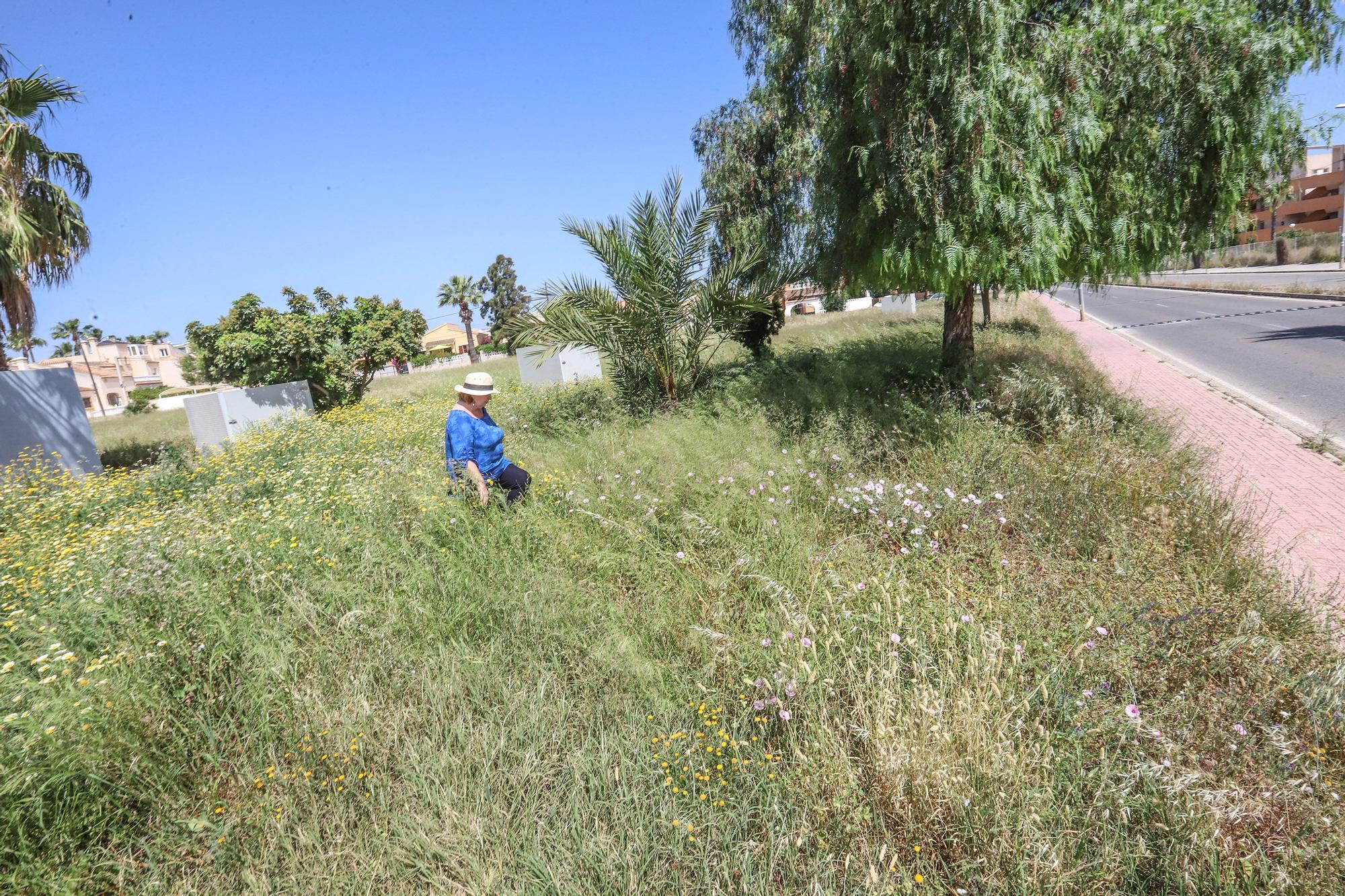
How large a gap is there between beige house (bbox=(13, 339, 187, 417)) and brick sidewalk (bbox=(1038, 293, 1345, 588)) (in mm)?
92029

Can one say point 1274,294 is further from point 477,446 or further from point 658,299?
point 477,446

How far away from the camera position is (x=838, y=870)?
1910mm

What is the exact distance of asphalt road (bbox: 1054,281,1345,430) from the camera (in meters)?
7.36

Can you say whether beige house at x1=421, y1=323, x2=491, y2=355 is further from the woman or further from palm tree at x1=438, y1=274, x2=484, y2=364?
the woman

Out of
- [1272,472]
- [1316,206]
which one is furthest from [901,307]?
[1316,206]

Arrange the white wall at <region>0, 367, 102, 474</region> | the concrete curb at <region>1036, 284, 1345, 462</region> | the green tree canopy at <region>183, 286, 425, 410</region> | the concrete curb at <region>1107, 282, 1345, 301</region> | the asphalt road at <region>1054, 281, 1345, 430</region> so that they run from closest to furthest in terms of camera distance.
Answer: the concrete curb at <region>1036, 284, 1345, 462</region> → the asphalt road at <region>1054, 281, 1345, 430</region> → the white wall at <region>0, 367, 102, 474</region> → the green tree canopy at <region>183, 286, 425, 410</region> → the concrete curb at <region>1107, 282, 1345, 301</region>

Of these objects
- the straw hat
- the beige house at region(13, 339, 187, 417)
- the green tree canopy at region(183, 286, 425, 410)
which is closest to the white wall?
the green tree canopy at region(183, 286, 425, 410)

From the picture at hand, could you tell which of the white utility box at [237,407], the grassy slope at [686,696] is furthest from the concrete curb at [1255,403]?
the white utility box at [237,407]

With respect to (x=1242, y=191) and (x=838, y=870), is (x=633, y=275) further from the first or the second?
(x=838, y=870)

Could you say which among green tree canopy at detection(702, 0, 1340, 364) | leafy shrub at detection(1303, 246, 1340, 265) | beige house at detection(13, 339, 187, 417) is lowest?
leafy shrub at detection(1303, 246, 1340, 265)

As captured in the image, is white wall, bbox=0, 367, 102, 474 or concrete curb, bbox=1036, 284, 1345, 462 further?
white wall, bbox=0, 367, 102, 474

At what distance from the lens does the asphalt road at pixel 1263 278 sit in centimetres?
2156

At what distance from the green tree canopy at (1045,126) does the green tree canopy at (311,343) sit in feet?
46.1

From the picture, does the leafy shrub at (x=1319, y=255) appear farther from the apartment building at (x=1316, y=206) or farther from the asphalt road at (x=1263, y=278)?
the apartment building at (x=1316, y=206)
